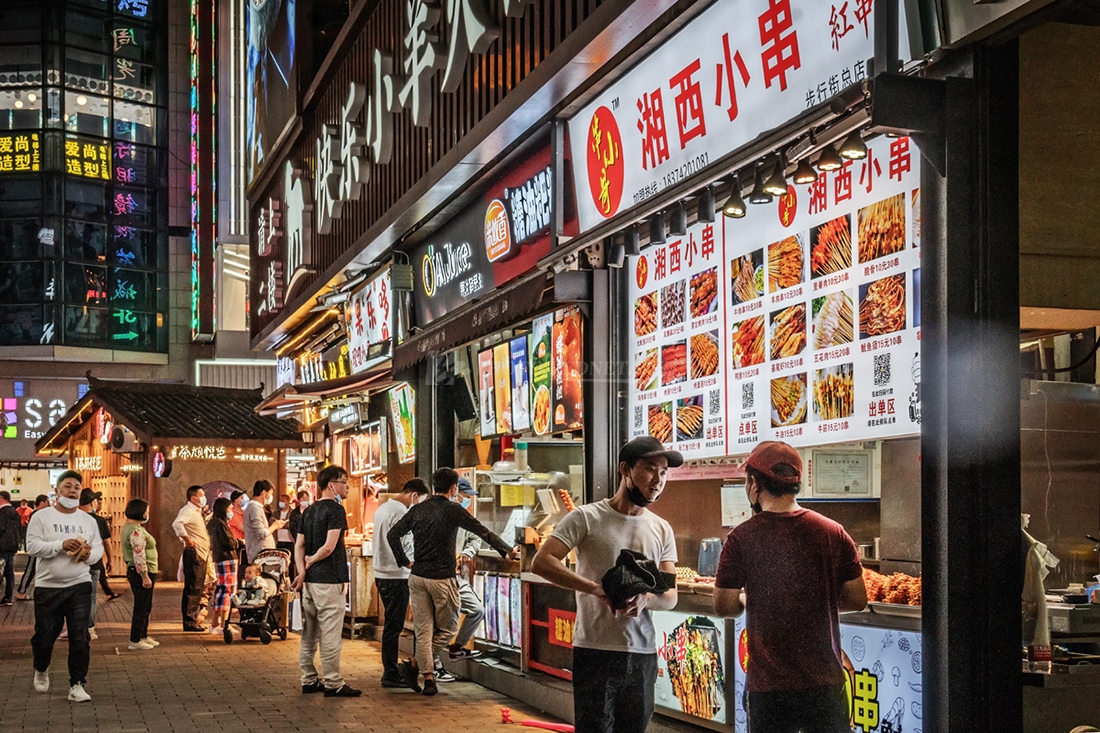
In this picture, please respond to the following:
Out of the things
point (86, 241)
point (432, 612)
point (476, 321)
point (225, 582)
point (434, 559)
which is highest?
point (86, 241)

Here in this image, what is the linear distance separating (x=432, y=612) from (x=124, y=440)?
20801 mm

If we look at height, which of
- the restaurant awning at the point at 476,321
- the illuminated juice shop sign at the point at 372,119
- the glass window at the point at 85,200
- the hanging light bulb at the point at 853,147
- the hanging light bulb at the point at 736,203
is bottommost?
the restaurant awning at the point at 476,321

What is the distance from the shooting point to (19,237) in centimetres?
4616

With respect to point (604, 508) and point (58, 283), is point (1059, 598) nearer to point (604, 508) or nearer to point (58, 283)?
point (604, 508)

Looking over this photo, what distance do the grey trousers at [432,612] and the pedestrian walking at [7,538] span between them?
14156mm

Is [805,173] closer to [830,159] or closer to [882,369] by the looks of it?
[830,159]

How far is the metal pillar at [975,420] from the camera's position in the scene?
5656 mm

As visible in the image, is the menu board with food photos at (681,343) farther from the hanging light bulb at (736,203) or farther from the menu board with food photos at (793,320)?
the hanging light bulb at (736,203)

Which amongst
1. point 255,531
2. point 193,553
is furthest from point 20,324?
point 255,531

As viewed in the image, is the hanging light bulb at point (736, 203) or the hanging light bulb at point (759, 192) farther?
the hanging light bulb at point (736, 203)

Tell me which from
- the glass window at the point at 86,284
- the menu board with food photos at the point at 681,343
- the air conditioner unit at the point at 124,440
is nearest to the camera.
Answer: the menu board with food photos at the point at 681,343

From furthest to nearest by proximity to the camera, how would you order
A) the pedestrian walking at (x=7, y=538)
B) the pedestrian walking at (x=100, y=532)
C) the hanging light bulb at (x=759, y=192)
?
1. the pedestrian walking at (x=7, y=538)
2. the pedestrian walking at (x=100, y=532)
3. the hanging light bulb at (x=759, y=192)

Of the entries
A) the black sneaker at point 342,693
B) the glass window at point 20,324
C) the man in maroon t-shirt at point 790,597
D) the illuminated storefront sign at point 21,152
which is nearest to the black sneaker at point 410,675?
the black sneaker at point 342,693

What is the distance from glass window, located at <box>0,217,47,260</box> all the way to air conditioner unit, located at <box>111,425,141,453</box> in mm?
18752
